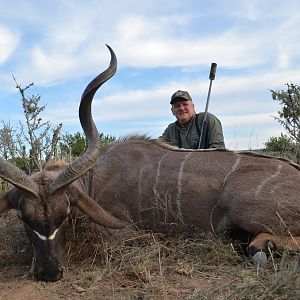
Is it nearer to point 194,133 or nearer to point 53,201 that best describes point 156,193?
point 53,201

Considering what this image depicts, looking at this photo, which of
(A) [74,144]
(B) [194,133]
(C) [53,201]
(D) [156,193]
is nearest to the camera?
(C) [53,201]

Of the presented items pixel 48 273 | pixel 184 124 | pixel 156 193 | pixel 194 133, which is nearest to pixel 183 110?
pixel 184 124

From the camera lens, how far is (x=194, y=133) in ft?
17.3

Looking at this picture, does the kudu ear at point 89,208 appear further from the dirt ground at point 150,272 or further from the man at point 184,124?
the man at point 184,124

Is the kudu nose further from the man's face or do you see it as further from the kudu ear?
the man's face

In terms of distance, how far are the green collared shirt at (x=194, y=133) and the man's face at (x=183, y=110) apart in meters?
0.05

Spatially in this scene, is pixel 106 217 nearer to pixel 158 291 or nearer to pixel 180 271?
pixel 180 271

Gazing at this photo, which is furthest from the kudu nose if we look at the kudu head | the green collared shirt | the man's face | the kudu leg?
the man's face

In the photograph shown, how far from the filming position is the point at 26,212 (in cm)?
320

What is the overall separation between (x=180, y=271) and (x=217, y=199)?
87 centimetres

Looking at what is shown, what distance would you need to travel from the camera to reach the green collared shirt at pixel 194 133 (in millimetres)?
5059

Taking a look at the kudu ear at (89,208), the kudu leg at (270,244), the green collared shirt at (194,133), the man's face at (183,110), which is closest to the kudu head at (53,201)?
the kudu ear at (89,208)

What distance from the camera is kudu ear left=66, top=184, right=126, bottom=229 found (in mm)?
3467

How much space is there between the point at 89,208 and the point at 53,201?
1.05 feet
